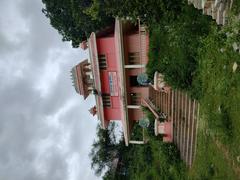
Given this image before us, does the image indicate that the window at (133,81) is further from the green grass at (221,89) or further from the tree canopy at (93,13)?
the green grass at (221,89)

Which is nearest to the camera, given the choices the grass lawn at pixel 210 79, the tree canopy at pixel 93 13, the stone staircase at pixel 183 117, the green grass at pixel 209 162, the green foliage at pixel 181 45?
the grass lawn at pixel 210 79

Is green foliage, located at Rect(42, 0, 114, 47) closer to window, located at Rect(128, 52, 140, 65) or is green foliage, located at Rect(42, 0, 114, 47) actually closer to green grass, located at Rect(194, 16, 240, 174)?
window, located at Rect(128, 52, 140, 65)

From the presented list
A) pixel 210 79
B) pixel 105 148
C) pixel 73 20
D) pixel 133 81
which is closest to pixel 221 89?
pixel 210 79

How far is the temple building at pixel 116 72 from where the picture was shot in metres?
25.3

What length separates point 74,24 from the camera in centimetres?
3055

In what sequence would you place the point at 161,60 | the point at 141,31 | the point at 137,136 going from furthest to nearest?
the point at 137,136 < the point at 141,31 < the point at 161,60

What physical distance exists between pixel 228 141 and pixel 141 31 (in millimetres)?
11944

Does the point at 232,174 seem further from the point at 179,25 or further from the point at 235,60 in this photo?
the point at 179,25

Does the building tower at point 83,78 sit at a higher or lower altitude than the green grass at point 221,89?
lower

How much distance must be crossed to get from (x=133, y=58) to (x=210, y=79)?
1131 cm

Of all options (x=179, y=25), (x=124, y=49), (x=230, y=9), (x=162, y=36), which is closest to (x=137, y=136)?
(x=124, y=49)

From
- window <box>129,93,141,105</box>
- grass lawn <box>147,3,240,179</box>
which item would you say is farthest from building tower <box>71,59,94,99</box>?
grass lawn <box>147,3,240,179</box>

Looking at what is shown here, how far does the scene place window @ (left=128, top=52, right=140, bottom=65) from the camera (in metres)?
25.8

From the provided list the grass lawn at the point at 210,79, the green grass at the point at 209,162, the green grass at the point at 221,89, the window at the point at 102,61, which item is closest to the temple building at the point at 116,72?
the window at the point at 102,61
